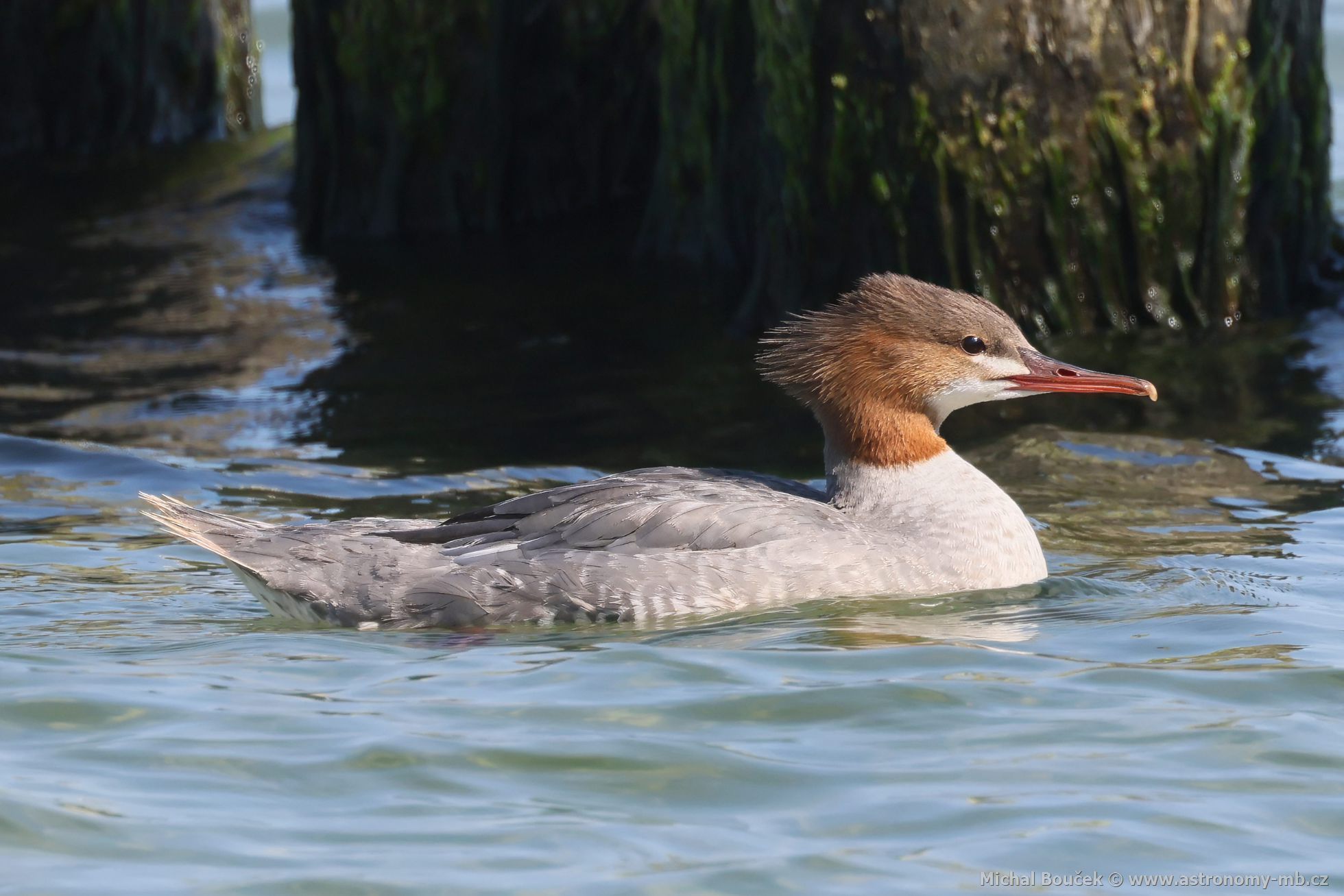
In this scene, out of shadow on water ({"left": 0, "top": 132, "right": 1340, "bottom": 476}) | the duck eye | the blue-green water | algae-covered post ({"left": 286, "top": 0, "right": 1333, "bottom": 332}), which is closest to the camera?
the blue-green water

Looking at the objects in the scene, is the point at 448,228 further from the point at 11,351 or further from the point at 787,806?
the point at 787,806

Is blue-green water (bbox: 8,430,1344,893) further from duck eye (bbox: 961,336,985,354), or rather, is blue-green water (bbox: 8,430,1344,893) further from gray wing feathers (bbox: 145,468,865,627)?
duck eye (bbox: 961,336,985,354)

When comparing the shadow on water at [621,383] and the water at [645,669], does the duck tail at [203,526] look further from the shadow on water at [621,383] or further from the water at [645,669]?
the shadow on water at [621,383]

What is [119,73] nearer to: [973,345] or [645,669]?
[973,345]

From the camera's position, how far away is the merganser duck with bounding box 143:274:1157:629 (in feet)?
19.5

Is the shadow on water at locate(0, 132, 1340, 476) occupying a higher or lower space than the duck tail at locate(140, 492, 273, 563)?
higher

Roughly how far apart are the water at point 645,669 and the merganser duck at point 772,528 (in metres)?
0.13

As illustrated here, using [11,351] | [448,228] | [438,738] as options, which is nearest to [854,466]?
[438,738]

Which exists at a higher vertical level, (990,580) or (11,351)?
(11,351)

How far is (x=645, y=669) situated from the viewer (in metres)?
5.13

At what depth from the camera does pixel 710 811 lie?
4.13m

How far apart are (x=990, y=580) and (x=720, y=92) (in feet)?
16.9

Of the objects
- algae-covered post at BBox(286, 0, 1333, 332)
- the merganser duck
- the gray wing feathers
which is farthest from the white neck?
algae-covered post at BBox(286, 0, 1333, 332)

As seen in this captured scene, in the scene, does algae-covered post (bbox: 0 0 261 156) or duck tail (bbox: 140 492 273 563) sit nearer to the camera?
duck tail (bbox: 140 492 273 563)
